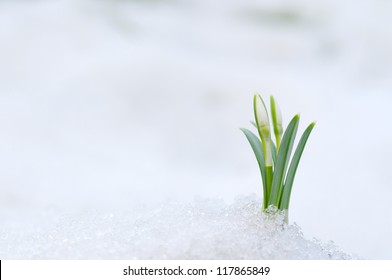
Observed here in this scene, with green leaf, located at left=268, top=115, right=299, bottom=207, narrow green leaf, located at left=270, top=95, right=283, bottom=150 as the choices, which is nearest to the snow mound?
green leaf, located at left=268, top=115, right=299, bottom=207

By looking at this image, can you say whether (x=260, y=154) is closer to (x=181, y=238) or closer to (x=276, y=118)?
(x=276, y=118)

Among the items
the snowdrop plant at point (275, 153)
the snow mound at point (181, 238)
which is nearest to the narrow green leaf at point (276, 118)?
the snowdrop plant at point (275, 153)

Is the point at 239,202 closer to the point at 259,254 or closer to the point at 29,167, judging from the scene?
the point at 259,254

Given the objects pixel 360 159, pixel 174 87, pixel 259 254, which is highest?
pixel 174 87

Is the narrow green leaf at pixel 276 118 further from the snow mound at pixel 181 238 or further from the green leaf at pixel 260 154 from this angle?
the snow mound at pixel 181 238

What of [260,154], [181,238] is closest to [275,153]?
[260,154]

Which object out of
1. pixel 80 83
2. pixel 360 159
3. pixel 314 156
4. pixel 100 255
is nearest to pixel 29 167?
pixel 80 83
